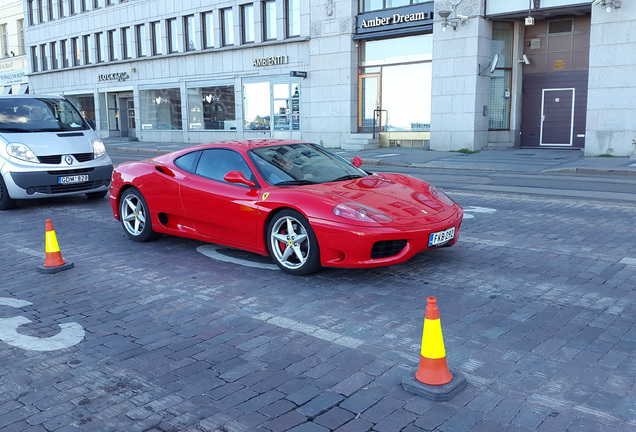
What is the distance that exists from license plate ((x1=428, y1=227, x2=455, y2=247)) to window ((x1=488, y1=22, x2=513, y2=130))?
18456mm

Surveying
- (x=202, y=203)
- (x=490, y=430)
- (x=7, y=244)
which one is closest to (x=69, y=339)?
(x=202, y=203)

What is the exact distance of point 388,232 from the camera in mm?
5500

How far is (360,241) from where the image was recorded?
5465 millimetres

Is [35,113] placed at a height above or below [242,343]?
above

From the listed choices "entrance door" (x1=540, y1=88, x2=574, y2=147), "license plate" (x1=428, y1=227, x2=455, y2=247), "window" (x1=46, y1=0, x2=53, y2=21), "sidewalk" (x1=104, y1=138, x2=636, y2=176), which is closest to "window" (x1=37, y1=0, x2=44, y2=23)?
"window" (x1=46, y1=0, x2=53, y2=21)

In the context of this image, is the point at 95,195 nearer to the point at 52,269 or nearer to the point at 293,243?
the point at 52,269

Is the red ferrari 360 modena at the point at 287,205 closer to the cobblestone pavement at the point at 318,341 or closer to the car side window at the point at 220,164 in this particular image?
the car side window at the point at 220,164

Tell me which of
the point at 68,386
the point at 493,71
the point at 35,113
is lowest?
the point at 68,386

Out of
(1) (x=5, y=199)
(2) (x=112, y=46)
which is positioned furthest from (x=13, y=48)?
(1) (x=5, y=199)

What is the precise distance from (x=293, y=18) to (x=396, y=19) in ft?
19.6

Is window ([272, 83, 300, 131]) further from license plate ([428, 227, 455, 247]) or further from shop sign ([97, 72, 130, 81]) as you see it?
license plate ([428, 227, 455, 247])

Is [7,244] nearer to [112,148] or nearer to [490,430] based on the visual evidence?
[490,430]

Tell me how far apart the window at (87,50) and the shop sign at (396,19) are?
22410 mm

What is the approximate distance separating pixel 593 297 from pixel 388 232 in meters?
1.82
